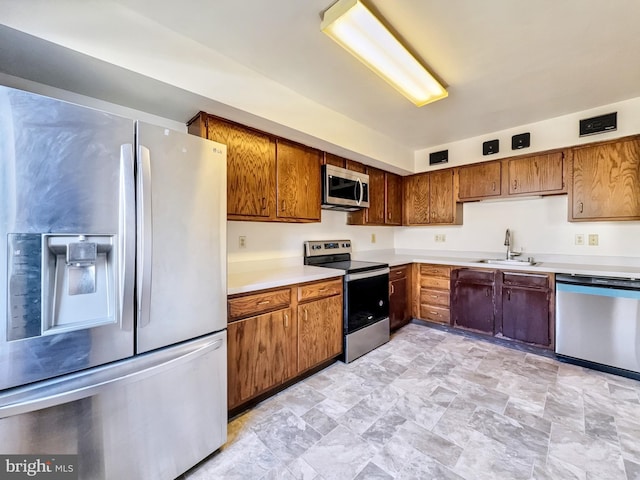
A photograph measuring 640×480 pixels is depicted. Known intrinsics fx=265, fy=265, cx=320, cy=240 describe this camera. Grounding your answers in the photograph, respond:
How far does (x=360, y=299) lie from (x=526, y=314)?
1769mm

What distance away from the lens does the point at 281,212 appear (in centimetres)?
237

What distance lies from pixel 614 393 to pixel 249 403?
2.79 m

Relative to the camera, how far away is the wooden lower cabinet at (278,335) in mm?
1785

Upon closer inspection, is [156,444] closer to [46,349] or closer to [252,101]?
[46,349]

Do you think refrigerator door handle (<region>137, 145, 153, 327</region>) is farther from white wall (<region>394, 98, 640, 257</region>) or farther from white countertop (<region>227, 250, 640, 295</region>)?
white wall (<region>394, 98, 640, 257</region>)

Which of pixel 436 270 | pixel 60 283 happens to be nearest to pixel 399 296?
pixel 436 270

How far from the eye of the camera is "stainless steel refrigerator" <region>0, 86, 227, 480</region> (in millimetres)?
953

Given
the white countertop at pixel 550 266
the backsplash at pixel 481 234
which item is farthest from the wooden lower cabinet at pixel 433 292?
the backsplash at pixel 481 234

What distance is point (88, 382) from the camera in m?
1.08

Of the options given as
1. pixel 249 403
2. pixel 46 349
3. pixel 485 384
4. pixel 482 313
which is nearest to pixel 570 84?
pixel 482 313

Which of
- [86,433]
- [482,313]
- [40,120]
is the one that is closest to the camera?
[40,120]

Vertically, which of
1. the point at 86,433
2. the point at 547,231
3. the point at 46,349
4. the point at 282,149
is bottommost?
the point at 86,433

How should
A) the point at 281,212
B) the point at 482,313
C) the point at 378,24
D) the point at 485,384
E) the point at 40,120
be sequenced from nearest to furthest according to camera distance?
the point at 40,120 → the point at 378,24 → the point at 485,384 → the point at 281,212 → the point at 482,313

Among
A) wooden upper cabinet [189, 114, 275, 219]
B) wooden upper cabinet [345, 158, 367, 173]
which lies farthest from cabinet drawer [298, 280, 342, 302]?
wooden upper cabinet [345, 158, 367, 173]
